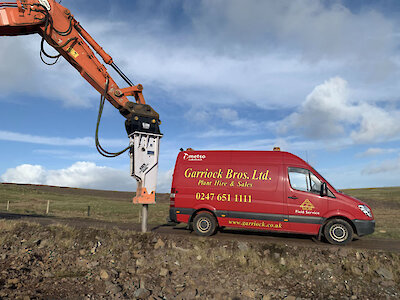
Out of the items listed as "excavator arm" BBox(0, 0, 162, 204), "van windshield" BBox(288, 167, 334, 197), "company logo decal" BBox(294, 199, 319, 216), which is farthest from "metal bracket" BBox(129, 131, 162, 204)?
"company logo decal" BBox(294, 199, 319, 216)

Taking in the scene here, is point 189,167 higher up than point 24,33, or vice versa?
point 24,33

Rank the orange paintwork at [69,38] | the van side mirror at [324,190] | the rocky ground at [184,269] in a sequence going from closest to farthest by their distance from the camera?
the rocky ground at [184,269], the orange paintwork at [69,38], the van side mirror at [324,190]

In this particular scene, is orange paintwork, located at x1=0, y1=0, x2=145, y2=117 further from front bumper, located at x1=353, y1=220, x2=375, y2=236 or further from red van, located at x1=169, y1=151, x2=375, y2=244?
front bumper, located at x1=353, y1=220, x2=375, y2=236

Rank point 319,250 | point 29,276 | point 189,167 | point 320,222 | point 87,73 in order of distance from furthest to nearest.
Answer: point 189,167, point 87,73, point 320,222, point 319,250, point 29,276

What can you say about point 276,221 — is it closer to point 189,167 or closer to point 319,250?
point 319,250

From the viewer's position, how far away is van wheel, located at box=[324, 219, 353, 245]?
369 inches

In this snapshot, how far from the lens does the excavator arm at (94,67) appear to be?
9195 millimetres

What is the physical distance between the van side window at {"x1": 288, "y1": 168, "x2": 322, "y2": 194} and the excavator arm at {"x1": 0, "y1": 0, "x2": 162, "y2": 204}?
497cm

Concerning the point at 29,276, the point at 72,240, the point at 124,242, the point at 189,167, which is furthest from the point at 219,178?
the point at 29,276

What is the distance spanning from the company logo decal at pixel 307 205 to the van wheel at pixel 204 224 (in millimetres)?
3045

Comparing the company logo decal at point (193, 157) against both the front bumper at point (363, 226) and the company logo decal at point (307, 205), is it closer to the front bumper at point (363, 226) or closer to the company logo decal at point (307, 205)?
the company logo decal at point (307, 205)

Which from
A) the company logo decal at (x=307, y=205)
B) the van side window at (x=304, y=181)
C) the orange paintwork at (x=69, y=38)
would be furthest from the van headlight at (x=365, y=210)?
the orange paintwork at (x=69, y=38)

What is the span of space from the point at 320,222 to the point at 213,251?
3691 millimetres

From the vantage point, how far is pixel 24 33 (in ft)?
31.5
